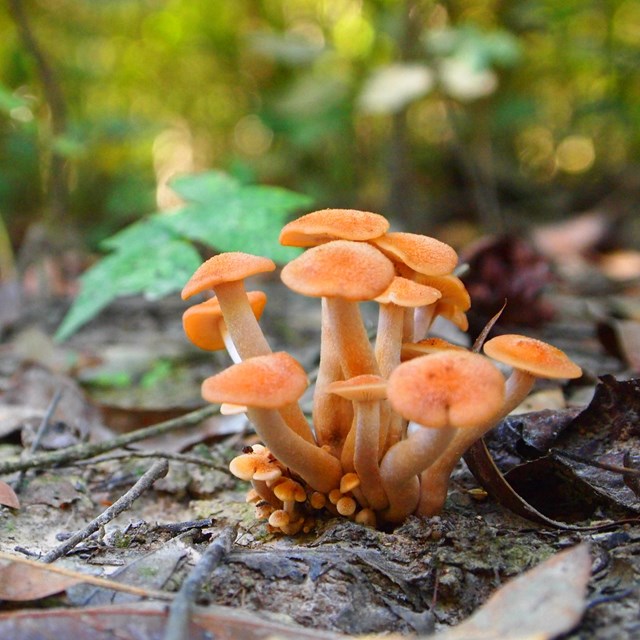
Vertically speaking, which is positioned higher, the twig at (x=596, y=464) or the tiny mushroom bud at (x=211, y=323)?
the tiny mushroom bud at (x=211, y=323)

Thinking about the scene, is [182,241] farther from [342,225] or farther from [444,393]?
[444,393]

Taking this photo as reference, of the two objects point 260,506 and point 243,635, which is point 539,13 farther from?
point 243,635

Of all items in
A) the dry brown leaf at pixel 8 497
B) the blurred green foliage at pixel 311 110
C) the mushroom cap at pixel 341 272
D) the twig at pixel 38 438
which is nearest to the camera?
the mushroom cap at pixel 341 272

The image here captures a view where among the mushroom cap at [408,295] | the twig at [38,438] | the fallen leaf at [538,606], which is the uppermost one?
the mushroom cap at [408,295]

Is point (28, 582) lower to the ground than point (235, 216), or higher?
lower

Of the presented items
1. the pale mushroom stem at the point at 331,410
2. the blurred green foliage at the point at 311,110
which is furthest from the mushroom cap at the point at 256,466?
the blurred green foliage at the point at 311,110

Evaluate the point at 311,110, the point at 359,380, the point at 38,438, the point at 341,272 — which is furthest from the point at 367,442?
the point at 311,110

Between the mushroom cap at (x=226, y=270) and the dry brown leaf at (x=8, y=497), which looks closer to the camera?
the mushroom cap at (x=226, y=270)

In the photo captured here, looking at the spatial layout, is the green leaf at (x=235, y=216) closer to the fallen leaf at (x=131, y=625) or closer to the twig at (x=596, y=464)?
the twig at (x=596, y=464)
